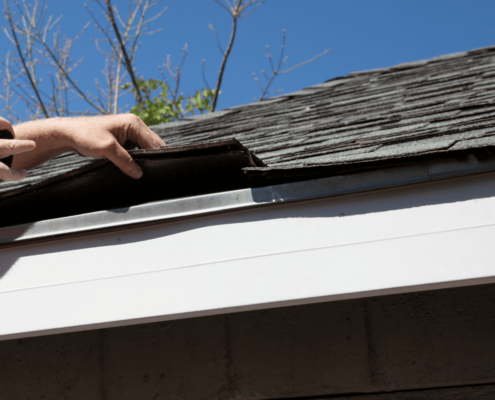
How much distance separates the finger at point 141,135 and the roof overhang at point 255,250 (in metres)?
0.44

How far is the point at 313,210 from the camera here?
147 cm

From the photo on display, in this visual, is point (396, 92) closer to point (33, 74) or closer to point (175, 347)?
point (175, 347)

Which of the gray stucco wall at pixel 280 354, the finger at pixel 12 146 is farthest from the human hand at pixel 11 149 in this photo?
the gray stucco wall at pixel 280 354

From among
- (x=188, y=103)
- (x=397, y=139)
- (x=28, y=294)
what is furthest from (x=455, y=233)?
(x=188, y=103)

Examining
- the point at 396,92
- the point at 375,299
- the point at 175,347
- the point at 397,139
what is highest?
the point at 396,92

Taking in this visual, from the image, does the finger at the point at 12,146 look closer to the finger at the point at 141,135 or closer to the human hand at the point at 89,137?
the human hand at the point at 89,137

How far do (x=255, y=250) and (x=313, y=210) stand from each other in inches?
8.3

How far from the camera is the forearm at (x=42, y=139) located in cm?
187

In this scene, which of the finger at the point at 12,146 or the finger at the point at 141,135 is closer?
the finger at the point at 12,146

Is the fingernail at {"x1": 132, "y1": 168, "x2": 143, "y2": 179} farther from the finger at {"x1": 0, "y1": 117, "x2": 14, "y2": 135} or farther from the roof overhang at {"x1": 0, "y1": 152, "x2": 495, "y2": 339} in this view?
the finger at {"x1": 0, "y1": 117, "x2": 14, "y2": 135}

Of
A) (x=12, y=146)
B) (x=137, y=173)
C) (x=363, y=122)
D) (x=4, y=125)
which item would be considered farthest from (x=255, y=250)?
(x=363, y=122)

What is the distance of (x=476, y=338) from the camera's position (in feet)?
5.22

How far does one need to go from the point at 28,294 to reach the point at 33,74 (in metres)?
13.8

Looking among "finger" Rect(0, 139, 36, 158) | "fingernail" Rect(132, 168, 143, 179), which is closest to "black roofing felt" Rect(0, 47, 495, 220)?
"finger" Rect(0, 139, 36, 158)
